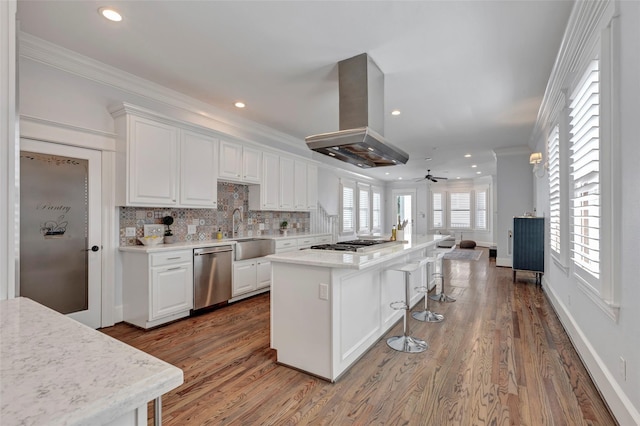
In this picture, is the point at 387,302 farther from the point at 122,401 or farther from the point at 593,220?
the point at 122,401

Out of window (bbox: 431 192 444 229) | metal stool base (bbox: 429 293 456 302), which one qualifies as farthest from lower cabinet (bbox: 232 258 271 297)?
window (bbox: 431 192 444 229)

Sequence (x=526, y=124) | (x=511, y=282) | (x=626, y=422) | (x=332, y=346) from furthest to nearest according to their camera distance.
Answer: (x=511, y=282) → (x=526, y=124) → (x=332, y=346) → (x=626, y=422)

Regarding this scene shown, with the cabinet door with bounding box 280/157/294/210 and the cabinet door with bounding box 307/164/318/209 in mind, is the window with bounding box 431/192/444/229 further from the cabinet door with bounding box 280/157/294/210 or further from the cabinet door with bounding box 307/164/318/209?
the cabinet door with bounding box 280/157/294/210

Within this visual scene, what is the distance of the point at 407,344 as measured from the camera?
300cm

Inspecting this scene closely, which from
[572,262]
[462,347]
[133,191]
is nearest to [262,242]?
[133,191]

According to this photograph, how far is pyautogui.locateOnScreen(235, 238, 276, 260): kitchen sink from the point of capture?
14.8 ft

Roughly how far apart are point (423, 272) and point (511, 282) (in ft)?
7.23

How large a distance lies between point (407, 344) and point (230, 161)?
3.34m

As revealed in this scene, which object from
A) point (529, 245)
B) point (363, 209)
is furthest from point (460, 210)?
point (529, 245)

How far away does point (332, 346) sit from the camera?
2.38 metres

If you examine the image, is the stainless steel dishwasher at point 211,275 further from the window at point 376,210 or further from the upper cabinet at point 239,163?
the window at point 376,210

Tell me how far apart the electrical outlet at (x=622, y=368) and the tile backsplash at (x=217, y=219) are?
4.41m

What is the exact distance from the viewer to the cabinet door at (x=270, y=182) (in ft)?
17.2

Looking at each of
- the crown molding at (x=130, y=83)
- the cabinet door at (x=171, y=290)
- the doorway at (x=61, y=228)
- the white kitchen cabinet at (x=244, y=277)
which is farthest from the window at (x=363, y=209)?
the doorway at (x=61, y=228)
